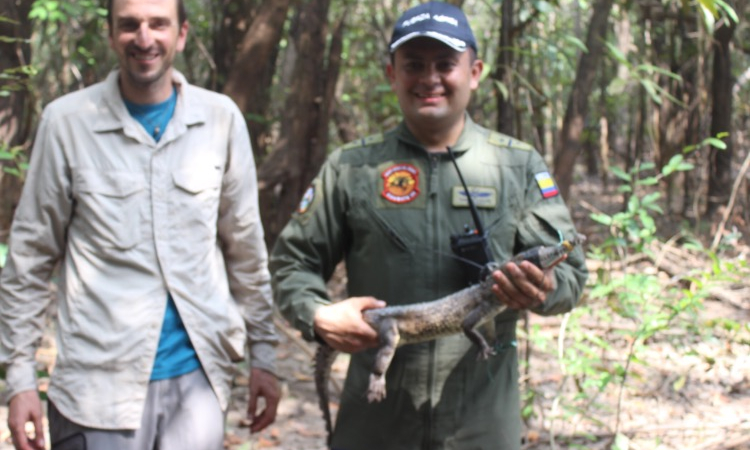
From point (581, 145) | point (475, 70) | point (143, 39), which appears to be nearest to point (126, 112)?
point (143, 39)

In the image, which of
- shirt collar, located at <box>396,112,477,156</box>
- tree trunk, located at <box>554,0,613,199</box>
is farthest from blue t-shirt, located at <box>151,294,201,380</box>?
tree trunk, located at <box>554,0,613,199</box>

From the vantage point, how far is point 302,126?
7.64 m

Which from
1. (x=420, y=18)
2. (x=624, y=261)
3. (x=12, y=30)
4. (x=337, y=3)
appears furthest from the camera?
(x=337, y=3)

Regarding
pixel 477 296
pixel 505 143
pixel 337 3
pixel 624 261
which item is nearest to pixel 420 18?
pixel 505 143

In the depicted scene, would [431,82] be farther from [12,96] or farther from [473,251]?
[12,96]

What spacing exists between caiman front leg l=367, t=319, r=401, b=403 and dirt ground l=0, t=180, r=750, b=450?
2.00 meters


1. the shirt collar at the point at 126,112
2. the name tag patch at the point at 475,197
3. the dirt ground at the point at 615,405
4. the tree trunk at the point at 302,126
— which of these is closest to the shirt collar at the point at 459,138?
the name tag patch at the point at 475,197

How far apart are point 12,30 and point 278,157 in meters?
2.62

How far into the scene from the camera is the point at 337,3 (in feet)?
31.0

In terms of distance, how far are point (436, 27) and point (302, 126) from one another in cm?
528

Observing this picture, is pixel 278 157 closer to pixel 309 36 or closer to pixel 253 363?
pixel 309 36

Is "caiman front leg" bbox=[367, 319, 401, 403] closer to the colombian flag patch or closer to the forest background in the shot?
the colombian flag patch

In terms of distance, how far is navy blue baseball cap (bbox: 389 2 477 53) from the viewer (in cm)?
244

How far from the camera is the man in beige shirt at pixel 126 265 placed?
2.56 meters
